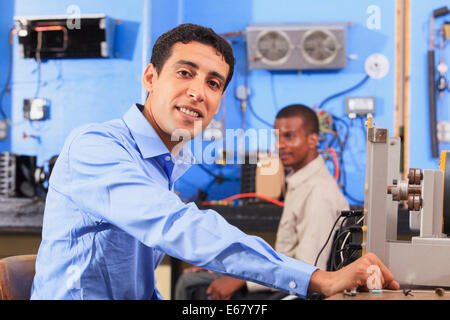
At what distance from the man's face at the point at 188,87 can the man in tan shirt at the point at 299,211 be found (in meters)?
0.76

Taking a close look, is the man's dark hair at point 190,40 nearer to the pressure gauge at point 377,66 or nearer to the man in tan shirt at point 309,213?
the man in tan shirt at point 309,213

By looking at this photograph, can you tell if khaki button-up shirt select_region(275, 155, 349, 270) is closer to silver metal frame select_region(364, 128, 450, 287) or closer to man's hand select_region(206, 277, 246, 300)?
man's hand select_region(206, 277, 246, 300)

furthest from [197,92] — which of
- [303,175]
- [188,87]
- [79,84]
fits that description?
[79,84]

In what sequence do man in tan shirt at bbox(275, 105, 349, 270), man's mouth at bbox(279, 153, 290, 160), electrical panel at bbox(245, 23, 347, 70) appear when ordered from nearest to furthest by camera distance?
man in tan shirt at bbox(275, 105, 349, 270)
man's mouth at bbox(279, 153, 290, 160)
electrical panel at bbox(245, 23, 347, 70)

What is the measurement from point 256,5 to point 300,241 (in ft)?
5.01

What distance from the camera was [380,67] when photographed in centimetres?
Answer: 288

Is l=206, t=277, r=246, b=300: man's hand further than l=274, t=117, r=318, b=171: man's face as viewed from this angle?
No

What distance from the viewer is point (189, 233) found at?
29.5 inches

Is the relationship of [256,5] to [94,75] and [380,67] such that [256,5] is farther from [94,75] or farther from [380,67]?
[94,75]

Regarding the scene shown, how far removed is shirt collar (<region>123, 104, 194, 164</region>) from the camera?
102 centimetres

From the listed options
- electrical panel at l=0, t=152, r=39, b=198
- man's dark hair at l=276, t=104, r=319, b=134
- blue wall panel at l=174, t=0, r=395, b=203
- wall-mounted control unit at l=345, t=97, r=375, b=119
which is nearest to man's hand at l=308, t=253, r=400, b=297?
man's dark hair at l=276, t=104, r=319, b=134

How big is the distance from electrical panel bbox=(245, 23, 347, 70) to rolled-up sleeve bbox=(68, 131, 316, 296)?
219cm

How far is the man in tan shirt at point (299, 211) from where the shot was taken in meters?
1.89
